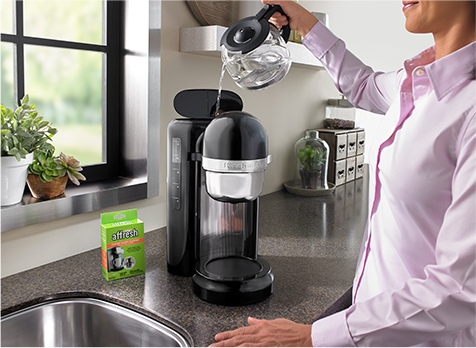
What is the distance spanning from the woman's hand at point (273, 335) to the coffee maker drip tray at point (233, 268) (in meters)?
0.20

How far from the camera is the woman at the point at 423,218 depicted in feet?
1.81

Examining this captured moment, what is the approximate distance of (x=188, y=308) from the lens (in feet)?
2.93

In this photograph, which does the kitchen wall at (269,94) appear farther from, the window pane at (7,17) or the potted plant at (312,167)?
the window pane at (7,17)

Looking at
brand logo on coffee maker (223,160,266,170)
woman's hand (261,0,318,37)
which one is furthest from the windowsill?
woman's hand (261,0,318,37)

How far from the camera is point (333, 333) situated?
0.63 m

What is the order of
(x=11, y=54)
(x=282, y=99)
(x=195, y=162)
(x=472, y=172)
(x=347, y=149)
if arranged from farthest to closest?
(x=347, y=149)
(x=282, y=99)
(x=11, y=54)
(x=195, y=162)
(x=472, y=172)

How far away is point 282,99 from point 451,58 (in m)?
1.47

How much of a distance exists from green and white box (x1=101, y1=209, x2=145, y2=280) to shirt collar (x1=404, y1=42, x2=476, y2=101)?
2.36 ft

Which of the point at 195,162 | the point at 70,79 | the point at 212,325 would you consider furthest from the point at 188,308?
the point at 70,79

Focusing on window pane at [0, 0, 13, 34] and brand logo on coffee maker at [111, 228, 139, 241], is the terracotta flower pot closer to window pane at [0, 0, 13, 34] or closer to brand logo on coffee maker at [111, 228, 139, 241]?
brand logo on coffee maker at [111, 228, 139, 241]

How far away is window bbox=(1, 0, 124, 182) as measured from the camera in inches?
45.4

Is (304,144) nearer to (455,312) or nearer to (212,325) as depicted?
(212,325)

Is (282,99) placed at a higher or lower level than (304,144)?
higher

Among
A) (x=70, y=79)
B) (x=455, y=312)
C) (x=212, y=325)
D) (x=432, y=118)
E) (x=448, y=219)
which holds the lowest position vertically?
(x=212, y=325)
